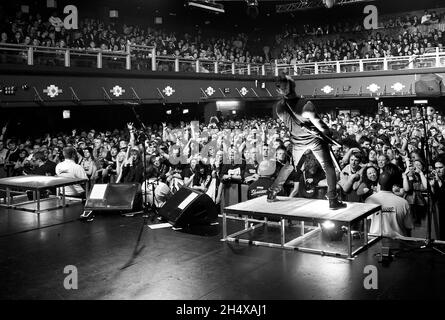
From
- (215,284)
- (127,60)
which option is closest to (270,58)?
(127,60)

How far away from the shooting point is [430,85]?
19.3m

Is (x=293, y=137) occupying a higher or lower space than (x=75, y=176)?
higher

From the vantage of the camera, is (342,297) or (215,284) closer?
(342,297)

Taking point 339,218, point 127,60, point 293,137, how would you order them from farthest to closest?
point 127,60
point 293,137
point 339,218

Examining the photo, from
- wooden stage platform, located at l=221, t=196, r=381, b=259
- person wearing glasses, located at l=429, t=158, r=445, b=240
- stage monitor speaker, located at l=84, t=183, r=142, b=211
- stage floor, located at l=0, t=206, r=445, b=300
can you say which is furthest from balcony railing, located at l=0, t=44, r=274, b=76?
person wearing glasses, located at l=429, t=158, r=445, b=240

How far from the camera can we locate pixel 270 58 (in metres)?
28.2

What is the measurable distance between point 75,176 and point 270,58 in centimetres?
2158

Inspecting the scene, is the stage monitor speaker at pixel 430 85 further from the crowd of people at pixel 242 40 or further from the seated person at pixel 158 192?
the seated person at pixel 158 192

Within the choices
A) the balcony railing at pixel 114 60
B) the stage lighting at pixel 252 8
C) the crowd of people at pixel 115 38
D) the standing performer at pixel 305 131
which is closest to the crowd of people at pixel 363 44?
the crowd of people at pixel 115 38

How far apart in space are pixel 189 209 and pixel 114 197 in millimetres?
1802

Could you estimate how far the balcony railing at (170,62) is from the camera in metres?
13.4

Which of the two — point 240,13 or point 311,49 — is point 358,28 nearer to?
point 311,49

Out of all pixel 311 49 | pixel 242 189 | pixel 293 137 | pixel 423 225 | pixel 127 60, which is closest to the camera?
pixel 293 137
